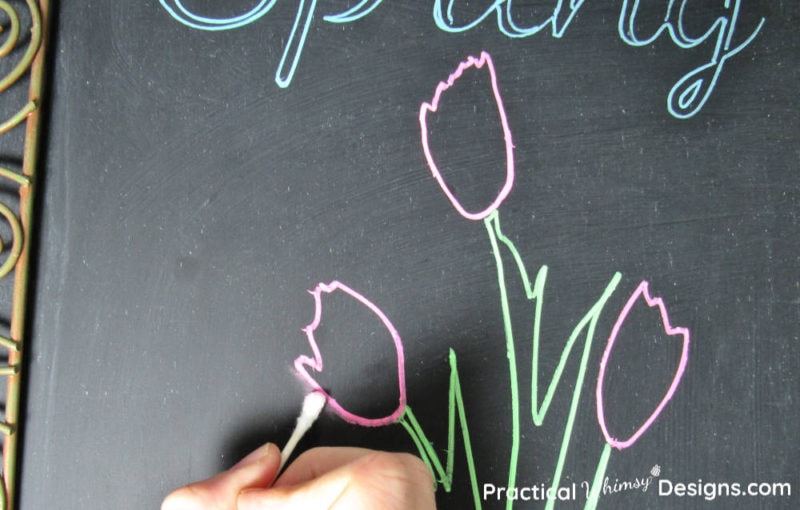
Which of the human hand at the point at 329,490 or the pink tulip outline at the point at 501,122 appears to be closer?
the human hand at the point at 329,490

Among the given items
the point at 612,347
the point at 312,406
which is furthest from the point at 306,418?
the point at 612,347

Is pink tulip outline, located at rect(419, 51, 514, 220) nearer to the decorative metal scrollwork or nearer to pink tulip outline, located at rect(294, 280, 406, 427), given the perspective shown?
pink tulip outline, located at rect(294, 280, 406, 427)

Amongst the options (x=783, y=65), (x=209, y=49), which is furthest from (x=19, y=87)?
(x=783, y=65)

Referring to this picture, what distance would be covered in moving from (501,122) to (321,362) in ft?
0.84

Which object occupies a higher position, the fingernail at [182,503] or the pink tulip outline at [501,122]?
the pink tulip outline at [501,122]

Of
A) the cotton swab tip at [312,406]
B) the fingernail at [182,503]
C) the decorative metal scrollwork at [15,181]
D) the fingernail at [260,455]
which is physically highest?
the decorative metal scrollwork at [15,181]

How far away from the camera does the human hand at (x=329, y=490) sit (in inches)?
19.0

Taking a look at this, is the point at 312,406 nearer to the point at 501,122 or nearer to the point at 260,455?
the point at 260,455

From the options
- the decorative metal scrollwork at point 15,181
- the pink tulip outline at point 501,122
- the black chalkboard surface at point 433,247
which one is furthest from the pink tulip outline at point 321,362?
the decorative metal scrollwork at point 15,181

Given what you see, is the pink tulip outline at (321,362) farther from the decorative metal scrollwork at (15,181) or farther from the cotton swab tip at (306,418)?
the decorative metal scrollwork at (15,181)

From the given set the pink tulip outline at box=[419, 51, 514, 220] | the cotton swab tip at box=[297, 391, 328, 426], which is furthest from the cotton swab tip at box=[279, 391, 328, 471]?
the pink tulip outline at box=[419, 51, 514, 220]

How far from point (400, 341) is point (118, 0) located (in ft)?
1.22

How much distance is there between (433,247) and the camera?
0.58 metres

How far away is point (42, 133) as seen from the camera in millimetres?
565
